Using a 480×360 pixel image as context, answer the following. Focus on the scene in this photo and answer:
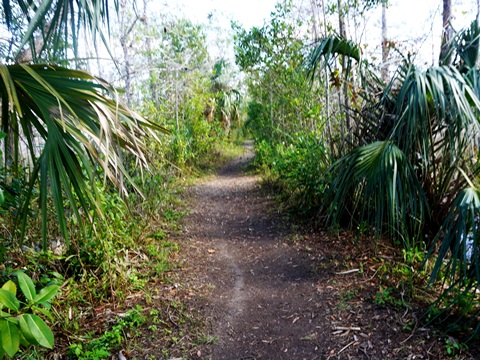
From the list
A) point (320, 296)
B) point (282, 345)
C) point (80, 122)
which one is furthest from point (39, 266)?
point (320, 296)

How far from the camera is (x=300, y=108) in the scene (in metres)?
8.00

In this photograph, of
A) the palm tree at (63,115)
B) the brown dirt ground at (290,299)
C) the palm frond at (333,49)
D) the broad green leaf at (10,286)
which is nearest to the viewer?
the broad green leaf at (10,286)

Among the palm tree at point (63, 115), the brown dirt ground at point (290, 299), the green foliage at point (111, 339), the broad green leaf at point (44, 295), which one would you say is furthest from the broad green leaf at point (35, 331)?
the brown dirt ground at point (290, 299)

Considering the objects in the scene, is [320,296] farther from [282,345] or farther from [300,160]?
[300,160]

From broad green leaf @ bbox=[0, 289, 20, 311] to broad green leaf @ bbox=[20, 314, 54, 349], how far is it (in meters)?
0.06

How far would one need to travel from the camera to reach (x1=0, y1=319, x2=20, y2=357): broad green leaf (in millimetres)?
1238

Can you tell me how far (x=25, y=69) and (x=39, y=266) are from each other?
1.88 meters

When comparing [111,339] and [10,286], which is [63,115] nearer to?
[10,286]

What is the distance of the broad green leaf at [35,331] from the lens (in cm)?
127

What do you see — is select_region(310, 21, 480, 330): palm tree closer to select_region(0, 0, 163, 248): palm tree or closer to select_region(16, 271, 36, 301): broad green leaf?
select_region(0, 0, 163, 248): palm tree

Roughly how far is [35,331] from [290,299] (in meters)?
2.45

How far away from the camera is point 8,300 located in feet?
4.33

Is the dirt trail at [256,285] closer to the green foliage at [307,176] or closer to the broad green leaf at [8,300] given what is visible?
the green foliage at [307,176]

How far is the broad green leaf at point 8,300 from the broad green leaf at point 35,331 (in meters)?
0.06
